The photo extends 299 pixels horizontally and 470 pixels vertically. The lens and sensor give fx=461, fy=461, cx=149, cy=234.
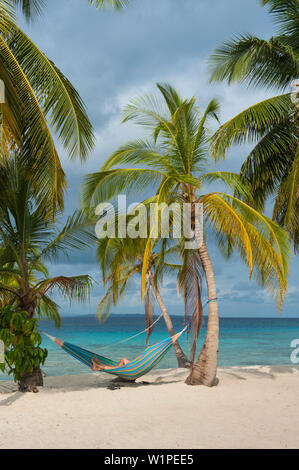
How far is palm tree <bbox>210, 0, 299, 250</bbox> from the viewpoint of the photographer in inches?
262

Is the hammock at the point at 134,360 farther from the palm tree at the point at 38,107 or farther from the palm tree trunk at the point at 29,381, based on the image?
the palm tree at the point at 38,107

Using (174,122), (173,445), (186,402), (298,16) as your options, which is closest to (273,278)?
(186,402)

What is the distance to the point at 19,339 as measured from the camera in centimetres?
554

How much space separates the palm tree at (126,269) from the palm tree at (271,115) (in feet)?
6.26

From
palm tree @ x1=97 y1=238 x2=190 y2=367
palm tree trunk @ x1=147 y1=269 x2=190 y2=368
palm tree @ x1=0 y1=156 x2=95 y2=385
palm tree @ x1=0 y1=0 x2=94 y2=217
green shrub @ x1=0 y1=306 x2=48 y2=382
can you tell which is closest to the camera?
palm tree @ x1=0 y1=0 x2=94 y2=217

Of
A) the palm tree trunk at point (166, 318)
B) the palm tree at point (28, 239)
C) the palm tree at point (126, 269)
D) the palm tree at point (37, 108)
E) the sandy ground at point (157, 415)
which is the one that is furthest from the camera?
the palm tree trunk at point (166, 318)

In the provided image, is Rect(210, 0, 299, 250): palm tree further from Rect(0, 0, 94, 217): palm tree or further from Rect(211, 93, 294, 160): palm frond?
Rect(0, 0, 94, 217): palm tree

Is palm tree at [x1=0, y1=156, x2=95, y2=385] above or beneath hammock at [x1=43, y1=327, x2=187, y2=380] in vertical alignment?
above

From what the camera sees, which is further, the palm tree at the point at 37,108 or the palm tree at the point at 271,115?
the palm tree at the point at 271,115

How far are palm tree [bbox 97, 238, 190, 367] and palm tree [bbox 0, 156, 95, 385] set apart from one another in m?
0.83

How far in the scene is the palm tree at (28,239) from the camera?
227 inches

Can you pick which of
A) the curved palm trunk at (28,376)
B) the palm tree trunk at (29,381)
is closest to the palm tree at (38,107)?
the curved palm trunk at (28,376)

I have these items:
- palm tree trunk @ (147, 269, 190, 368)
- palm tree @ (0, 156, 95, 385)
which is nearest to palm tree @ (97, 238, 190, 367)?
palm tree trunk @ (147, 269, 190, 368)
